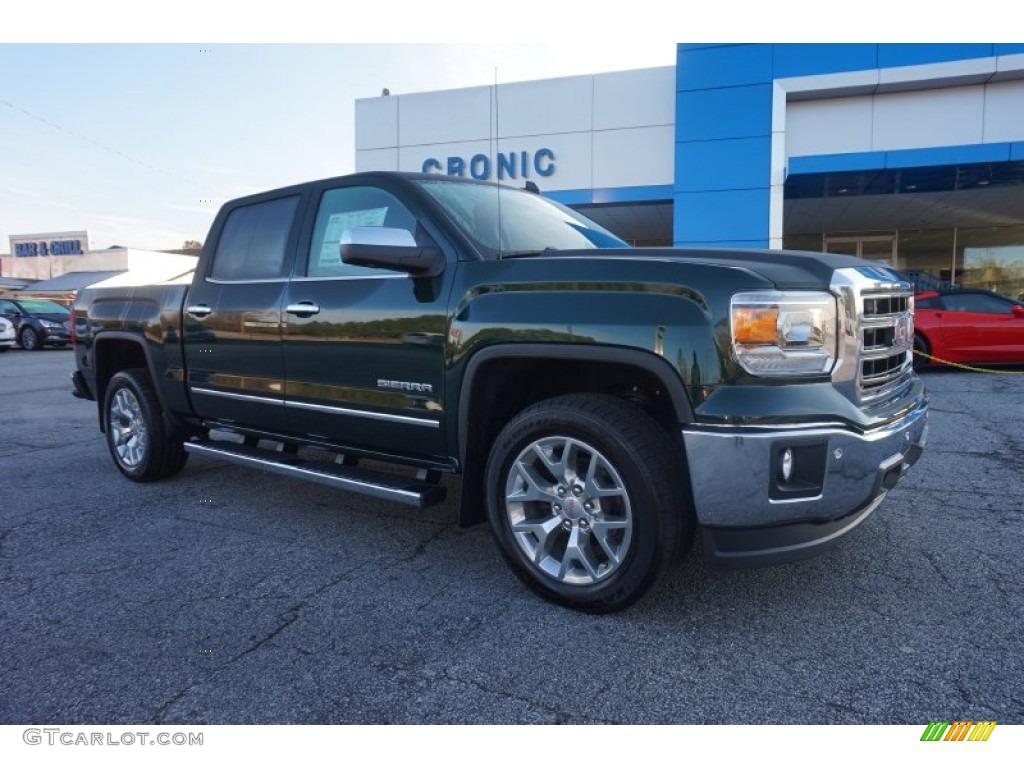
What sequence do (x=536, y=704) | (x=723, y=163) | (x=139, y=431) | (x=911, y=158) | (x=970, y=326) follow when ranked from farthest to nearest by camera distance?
1. (x=723, y=163)
2. (x=911, y=158)
3. (x=970, y=326)
4. (x=139, y=431)
5. (x=536, y=704)

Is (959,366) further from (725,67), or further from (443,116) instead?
(443,116)

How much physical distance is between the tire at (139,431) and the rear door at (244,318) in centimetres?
50

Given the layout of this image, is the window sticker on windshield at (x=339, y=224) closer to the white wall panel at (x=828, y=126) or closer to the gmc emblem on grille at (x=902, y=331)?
the gmc emblem on grille at (x=902, y=331)

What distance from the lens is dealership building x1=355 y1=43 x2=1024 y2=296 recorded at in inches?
555

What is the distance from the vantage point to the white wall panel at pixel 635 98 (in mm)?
16531

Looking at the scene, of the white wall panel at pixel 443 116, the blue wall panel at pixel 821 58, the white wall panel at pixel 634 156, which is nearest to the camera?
the blue wall panel at pixel 821 58

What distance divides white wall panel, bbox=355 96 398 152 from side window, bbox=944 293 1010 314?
14.0 meters

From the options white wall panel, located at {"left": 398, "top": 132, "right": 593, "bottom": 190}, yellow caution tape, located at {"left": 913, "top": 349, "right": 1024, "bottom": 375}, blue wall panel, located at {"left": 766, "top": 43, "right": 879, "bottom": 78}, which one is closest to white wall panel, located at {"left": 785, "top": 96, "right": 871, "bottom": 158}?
blue wall panel, located at {"left": 766, "top": 43, "right": 879, "bottom": 78}

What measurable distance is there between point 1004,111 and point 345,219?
15288mm

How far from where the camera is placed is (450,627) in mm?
2807

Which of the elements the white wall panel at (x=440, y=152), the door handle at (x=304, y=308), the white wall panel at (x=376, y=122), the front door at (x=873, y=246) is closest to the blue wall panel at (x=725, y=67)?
the white wall panel at (x=440, y=152)

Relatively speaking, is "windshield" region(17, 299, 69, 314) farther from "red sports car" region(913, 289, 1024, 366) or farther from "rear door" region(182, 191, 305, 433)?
"red sports car" region(913, 289, 1024, 366)

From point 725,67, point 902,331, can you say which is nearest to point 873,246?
point 725,67

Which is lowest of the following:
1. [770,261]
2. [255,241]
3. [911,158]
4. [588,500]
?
[588,500]
